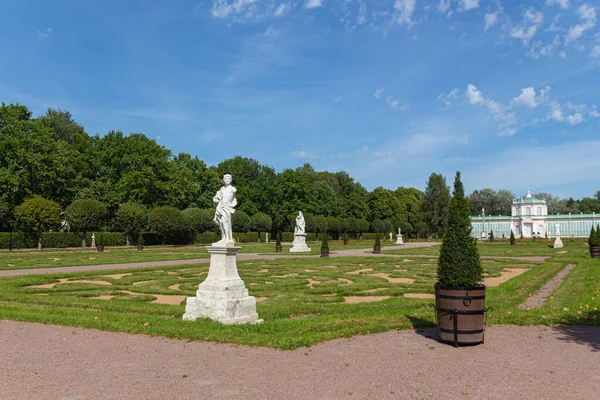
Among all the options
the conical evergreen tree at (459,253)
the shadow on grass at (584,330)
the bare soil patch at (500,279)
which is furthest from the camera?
the bare soil patch at (500,279)

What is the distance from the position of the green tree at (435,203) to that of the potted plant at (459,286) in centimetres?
8847

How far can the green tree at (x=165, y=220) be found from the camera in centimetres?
5097

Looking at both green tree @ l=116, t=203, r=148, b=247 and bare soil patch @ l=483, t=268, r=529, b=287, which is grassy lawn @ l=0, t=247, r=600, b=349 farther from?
green tree @ l=116, t=203, r=148, b=247

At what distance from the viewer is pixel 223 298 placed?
859cm

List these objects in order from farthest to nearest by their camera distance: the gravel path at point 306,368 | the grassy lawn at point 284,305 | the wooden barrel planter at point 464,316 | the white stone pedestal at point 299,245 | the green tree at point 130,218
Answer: the green tree at point 130,218, the white stone pedestal at point 299,245, the grassy lawn at point 284,305, the wooden barrel planter at point 464,316, the gravel path at point 306,368

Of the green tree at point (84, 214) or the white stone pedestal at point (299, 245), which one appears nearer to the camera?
the white stone pedestal at point (299, 245)

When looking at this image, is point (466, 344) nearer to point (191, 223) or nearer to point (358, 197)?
point (191, 223)

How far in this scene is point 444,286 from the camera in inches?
284

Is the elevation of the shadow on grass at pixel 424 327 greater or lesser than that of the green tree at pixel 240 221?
lesser

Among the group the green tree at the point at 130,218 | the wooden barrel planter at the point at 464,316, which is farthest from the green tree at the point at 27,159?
the wooden barrel planter at the point at 464,316

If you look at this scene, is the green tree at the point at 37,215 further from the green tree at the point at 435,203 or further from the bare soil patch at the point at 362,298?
the green tree at the point at 435,203

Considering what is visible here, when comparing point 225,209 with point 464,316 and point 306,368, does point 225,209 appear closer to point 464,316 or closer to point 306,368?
point 306,368

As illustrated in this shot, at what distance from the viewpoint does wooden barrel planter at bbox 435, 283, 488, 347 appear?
22.6 feet

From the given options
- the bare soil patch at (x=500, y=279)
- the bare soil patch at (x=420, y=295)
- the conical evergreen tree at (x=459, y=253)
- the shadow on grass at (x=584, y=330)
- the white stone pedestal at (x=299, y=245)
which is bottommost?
the bare soil patch at (x=500, y=279)
